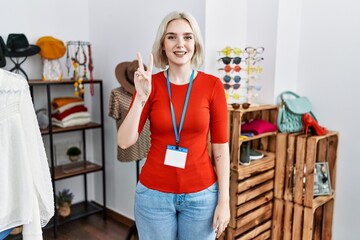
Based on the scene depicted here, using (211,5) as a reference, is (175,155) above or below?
below

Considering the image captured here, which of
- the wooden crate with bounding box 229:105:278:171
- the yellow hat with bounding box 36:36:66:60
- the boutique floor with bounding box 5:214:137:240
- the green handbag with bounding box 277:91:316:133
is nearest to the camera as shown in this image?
the wooden crate with bounding box 229:105:278:171

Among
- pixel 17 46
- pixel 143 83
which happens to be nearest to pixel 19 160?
pixel 143 83

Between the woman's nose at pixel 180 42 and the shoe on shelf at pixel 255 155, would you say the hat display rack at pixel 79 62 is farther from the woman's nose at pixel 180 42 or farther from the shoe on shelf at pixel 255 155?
the woman's nose at pixel 180 42

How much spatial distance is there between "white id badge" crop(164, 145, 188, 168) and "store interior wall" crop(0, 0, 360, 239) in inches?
40.3

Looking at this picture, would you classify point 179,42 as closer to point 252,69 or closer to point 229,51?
point 229,51

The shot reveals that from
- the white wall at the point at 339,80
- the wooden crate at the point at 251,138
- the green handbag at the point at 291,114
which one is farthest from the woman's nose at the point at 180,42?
the white wall at the point at 339,80

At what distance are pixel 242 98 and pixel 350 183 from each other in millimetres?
955

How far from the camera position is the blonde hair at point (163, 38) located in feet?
4.75

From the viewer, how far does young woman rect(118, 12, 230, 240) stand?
Answer: 1.41 m

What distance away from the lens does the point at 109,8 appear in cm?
298

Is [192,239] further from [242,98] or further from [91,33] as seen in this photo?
[91,33]

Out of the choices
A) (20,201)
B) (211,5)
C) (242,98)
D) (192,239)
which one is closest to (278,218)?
(242,98)

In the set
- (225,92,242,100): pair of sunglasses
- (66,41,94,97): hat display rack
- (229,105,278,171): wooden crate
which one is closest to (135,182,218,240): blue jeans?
(229,105,278,171): wooden crate

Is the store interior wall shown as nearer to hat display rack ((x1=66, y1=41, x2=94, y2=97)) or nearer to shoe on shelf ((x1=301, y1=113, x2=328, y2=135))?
shoe on shelf ((x1=301, y1=113, x2=328, y2=135))
